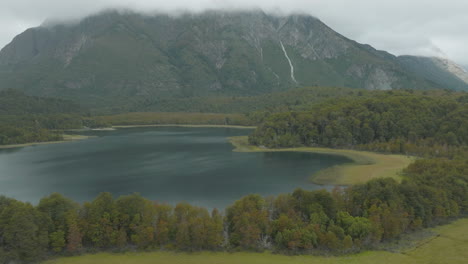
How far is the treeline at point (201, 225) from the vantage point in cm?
4734

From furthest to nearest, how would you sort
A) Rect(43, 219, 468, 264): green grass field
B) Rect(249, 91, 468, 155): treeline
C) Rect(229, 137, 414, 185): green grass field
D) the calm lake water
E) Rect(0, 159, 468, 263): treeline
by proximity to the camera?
Rect(249, 91, 468, 155): treeline
Rect(229, 137, 414, 185): green grass field
the calm lake water
Rect(0, 159, 468, 263): treeline
Rect(43, 219, 468, 264): green grass field

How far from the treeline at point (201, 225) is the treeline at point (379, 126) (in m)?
84.9

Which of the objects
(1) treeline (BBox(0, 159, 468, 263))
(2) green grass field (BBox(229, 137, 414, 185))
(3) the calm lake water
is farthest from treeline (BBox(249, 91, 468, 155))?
(1) treeline (BBox(0, 159, 468, 263))

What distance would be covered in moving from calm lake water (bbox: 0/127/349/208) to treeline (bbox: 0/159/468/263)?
59.1 ft

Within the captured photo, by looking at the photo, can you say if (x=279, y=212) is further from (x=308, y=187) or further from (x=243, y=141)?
(x=243, y=141)

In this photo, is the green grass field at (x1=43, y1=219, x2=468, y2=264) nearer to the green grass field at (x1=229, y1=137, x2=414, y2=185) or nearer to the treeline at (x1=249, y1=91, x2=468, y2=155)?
the green grass field at (x1=229, y1=137, x2=414, y2=185)

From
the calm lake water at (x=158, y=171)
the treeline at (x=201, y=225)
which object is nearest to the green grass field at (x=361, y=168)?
the calm lake water at (x=158, y=171)

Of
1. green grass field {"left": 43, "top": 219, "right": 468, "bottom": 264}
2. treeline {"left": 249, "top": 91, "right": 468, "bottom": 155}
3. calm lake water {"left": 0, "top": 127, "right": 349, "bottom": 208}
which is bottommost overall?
green grass field {"left": 43, "top": 219, "right": 468, "bottom": 264}

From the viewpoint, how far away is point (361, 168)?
350ft

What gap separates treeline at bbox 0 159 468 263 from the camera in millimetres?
47344

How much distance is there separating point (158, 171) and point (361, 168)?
57567mm

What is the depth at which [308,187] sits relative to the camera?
85.4 meters

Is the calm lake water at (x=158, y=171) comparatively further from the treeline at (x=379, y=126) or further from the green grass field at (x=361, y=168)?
the treeline at (x=379, y=126)

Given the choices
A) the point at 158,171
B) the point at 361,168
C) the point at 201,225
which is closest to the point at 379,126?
the point at 361,168
